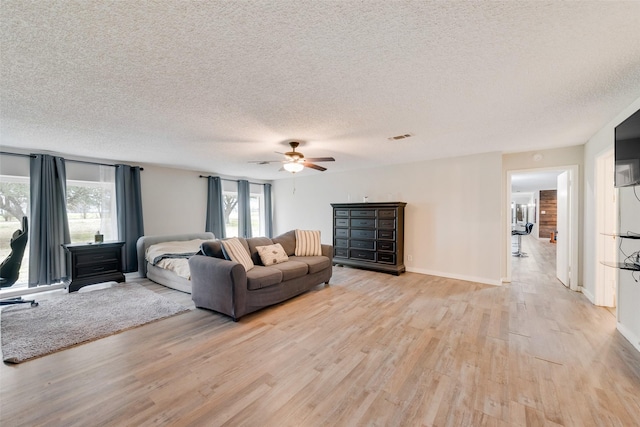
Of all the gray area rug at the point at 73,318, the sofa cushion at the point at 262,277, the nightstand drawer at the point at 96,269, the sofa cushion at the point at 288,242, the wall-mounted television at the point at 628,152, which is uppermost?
the wall-mounted television at the point at 628,152

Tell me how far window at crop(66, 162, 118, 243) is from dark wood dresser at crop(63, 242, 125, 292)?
0.54 m

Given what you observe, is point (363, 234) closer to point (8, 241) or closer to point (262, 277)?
point (262, 277)

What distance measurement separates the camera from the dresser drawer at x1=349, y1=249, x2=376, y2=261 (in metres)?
5.54

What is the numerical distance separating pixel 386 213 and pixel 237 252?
319cm

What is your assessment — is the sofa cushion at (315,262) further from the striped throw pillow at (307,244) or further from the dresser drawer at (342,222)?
the dresser drawer at (342,222)

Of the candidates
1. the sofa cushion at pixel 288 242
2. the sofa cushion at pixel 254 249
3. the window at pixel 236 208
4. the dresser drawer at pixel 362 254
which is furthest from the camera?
the window at pixel 236 208

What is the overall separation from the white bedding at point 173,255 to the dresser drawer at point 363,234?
131 inches

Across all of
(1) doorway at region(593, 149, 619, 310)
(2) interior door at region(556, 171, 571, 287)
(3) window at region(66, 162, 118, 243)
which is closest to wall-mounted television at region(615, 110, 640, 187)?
(1) doorway at region(593, 149, 619, 310)

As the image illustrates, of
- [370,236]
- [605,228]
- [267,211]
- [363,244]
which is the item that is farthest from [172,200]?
[605,228]

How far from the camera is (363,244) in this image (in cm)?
570

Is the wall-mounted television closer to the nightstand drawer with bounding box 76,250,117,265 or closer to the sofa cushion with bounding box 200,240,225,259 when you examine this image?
the sofa cushion with bounding box 200,240,225,259

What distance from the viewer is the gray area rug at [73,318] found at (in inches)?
99.1

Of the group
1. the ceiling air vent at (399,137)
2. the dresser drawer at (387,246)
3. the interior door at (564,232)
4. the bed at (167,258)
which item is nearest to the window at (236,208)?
the bed at (167,258)

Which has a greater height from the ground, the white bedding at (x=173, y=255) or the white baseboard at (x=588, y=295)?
the white bedding at (x=173, y=255)
